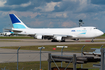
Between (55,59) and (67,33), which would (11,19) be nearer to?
(67,33)

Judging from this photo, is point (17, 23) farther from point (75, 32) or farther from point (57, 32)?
point (75, 32)

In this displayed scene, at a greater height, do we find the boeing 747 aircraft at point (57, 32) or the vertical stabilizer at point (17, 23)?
the vertical stabilizer at point (17, 23)

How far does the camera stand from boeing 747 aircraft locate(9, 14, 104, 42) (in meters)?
53.9

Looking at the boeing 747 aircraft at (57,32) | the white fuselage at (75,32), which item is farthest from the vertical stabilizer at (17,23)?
the white fuselage at (75,32)

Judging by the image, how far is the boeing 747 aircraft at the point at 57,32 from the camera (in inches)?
2124

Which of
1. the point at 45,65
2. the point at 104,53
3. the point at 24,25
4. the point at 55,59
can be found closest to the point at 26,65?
the point at 45,65

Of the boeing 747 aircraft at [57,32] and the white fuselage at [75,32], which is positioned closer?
the white fuselage at [75,32]

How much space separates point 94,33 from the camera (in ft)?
175

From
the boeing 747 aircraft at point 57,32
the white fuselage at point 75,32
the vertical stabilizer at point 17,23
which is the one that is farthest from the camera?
the vertical stabilizer at point 17,23

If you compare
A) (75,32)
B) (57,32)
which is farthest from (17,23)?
(75,32)

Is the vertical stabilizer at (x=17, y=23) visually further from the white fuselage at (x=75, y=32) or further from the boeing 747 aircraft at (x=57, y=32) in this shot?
the white fuselage at (x=75, y=32)

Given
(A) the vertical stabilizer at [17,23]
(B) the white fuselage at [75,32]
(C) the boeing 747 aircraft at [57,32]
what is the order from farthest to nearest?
(A) the vertical stabilizer at [17,23]
(C) the boeing 747 aircraft at [57,32]
(B) the white fuselage at [75,32]

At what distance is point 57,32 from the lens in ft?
193

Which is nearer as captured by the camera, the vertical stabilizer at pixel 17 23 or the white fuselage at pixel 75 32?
the white fuselage at pixel 75 32
